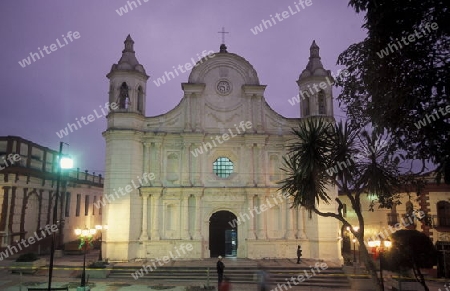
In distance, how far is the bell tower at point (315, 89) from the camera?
98.6 ft

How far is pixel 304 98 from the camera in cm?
3078

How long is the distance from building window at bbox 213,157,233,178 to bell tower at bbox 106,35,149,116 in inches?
263

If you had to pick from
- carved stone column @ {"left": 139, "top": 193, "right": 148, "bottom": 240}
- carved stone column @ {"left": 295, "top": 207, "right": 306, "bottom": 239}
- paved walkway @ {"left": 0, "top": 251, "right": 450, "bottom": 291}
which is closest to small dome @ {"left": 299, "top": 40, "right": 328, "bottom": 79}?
carved stone column @ {"left": 295, "top": 207, "right": 306, "bottom": 239}

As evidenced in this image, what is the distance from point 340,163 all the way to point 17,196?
2634 cm

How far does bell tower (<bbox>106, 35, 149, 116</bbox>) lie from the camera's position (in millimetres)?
29062

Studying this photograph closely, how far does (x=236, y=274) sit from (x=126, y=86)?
50.5 ft

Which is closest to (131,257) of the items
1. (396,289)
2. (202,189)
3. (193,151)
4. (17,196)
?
(202,189)

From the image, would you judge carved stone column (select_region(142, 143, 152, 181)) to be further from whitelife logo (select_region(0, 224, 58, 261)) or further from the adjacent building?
whitelife logo (select_region(0, 224, 58, 261))

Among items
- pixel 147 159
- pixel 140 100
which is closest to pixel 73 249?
pixel 147 159

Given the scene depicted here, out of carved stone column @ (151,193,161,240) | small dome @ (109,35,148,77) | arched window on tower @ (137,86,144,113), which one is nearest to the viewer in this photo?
carved stone column @ (151,193,161,240)

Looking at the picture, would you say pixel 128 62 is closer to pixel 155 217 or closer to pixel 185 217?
pixel 155 217

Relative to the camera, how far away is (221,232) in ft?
95.6

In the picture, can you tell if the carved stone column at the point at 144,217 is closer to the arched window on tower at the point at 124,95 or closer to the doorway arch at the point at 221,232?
the doorway arch at the point at 221,232

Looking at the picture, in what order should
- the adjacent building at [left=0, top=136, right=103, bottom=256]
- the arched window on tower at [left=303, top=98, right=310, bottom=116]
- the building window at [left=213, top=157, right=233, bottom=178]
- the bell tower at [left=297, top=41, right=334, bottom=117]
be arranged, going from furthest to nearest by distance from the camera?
the arched window on tower at [left=303, top=98, right=310, bottom=116] < the adjacent building at [left=0, top=136, right=103, bottom=256] < the bell tower at [left=297, top=41, right=334, bottom=117] < the building window at [left=213, top=157, right=233, bottom=178]
